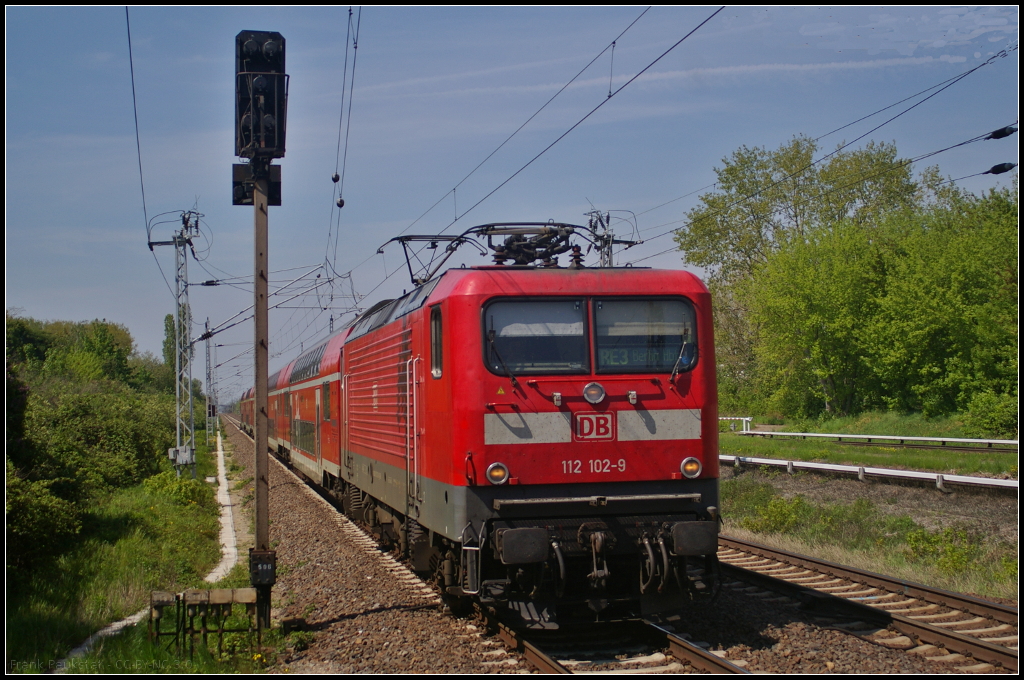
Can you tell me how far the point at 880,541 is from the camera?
45.3 ft

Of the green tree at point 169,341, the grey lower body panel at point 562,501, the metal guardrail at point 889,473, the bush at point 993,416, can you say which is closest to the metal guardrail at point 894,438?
the bush at point 993,416

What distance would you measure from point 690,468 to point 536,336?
71.1 inches

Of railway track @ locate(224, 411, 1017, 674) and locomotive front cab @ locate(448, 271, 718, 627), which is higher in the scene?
locomotive front cab @ locate(448, 271, 718, 627)

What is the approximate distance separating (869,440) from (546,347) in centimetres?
2386

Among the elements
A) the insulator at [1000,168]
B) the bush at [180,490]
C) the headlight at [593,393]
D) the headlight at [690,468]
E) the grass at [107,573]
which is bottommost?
the bush at [180,490]

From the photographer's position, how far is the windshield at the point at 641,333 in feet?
25.2

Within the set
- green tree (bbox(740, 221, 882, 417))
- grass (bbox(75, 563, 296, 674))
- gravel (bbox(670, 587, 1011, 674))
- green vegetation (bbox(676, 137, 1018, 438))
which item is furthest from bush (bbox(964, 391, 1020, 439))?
grass (bbox(75, 563, 296, 674))

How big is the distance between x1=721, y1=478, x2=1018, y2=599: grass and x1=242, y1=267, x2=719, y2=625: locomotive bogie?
4385mm

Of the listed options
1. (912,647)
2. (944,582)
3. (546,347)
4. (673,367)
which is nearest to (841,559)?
Result: (944,582)

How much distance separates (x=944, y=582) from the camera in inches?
396

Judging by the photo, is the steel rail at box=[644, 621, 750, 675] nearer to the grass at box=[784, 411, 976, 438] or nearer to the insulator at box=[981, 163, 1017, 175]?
the insulator at box=[981, 163, 1017, 175]

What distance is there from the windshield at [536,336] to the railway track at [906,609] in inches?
139

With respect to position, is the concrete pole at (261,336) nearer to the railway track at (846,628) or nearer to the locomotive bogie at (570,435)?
the locomotive bogie at (570,435)

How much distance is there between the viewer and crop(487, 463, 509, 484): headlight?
7250 mm
